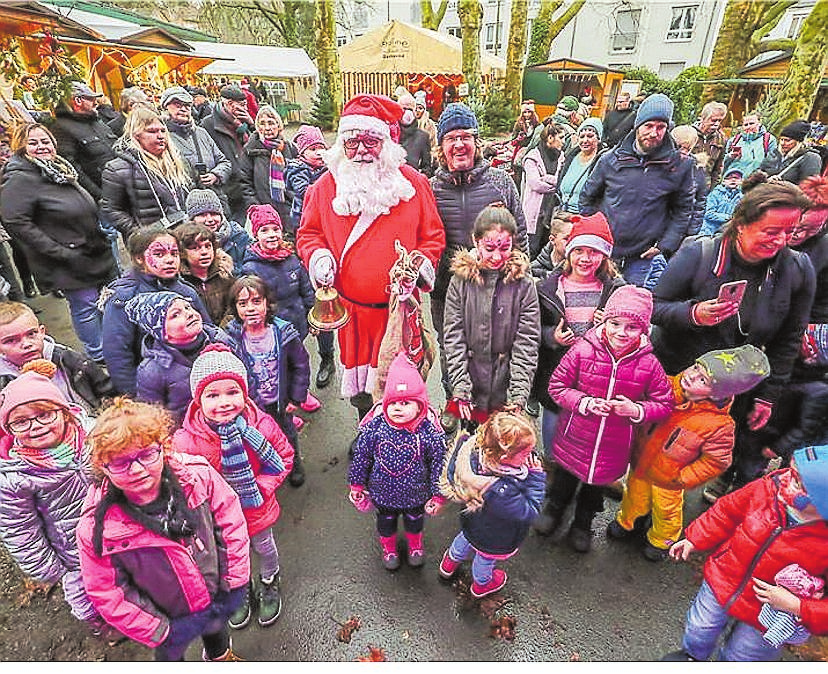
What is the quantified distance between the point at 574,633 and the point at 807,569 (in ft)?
3.92

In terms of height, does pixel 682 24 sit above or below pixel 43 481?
above

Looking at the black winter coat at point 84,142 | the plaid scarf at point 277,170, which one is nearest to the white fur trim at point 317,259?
the plaid scarf at point 277,170

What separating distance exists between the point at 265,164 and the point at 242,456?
14.0 ft

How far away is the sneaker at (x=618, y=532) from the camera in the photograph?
121 inches

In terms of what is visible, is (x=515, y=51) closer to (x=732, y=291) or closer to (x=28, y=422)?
(x=732, y=291)

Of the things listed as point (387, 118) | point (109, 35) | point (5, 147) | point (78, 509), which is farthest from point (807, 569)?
point (109, 35)

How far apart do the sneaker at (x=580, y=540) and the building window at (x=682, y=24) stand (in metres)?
31.8

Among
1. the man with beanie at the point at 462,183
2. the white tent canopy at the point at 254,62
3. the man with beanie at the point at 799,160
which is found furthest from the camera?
the white tent canopy at the point at 254,62

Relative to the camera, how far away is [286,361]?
316cm

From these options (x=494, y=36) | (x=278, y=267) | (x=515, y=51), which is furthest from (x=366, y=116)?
(x=494, y=36)

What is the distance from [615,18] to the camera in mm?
27766

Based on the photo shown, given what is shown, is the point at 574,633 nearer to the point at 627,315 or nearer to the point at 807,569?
the point at 807,569

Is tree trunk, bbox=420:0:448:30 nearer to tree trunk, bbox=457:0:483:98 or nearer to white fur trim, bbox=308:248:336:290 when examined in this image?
tree trunk, bbox=457:0:483:98

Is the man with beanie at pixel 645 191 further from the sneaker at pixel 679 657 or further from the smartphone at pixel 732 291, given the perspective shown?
the sneaker at pixel 679 657
